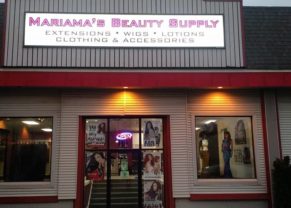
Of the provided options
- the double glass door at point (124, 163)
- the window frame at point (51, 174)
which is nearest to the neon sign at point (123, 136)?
the double glass door at point (124, 163)

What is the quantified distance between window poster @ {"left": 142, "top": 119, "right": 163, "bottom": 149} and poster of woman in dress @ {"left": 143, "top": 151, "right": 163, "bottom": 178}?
Answer: 267mm

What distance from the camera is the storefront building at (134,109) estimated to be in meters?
12.3

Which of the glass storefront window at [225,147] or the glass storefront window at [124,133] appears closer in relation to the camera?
the glass storefront window at [225,147]

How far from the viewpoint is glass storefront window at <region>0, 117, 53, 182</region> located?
12514 millimetres

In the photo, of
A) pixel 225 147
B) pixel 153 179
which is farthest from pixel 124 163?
pixel 225 147

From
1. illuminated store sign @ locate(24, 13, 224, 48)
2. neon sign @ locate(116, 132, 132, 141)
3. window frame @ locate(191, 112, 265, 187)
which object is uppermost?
illuminated store sign @ locate(24, 13, 224, 48)

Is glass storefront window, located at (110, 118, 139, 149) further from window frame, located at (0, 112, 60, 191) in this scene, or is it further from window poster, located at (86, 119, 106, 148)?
window frame, located at (0, 112, 60, 191)

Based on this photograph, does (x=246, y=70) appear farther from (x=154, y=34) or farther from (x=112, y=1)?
(x=112, y=1)

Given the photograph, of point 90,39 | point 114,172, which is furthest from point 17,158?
point 90,39

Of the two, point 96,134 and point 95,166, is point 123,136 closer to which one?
point 96,134

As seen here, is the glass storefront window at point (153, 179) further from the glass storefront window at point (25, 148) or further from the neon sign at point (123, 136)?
the glass storefront window at point (25, 148)

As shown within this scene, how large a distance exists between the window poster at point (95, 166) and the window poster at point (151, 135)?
4.83ft

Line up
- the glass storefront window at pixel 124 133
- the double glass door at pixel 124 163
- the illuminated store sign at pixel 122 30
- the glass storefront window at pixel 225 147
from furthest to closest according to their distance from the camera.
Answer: the illuminated store sign at pixel 122 30 < the glass storefront window at pixel 124 133 < the glass storefront window at pixel 225 147 < the double glass door at pixel 124 163

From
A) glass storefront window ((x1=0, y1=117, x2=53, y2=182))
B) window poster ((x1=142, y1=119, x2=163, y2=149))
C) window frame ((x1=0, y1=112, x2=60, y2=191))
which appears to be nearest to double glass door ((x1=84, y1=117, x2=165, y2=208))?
window poster ((x1=142, y1=119, x2=163, y2=149))
